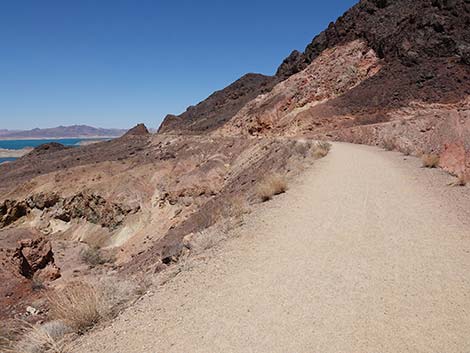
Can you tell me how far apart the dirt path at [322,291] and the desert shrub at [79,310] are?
16.1 inches

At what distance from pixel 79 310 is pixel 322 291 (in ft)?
10.4

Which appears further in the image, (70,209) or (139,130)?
(139,130)

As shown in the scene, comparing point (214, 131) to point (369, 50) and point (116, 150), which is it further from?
point (369, 50)

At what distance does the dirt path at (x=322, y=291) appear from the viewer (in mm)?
3650

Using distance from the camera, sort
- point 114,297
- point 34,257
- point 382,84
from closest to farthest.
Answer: point 114,297 < point 34,257 < point 382,84

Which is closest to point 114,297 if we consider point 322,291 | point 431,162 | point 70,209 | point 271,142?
point 322,291

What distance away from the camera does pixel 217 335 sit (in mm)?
3812

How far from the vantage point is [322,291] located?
14.9 feet

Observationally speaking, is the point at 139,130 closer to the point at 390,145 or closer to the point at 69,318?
the point at 390,145

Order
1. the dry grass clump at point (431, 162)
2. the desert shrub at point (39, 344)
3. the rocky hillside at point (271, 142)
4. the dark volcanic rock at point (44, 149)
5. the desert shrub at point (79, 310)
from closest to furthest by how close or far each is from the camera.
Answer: the desert shrub at point (39, 344), the desert shrub at point (79, 310), the dry grass clump at point (431, 162), the rocky hillside at point (271, 142), the dark volcanic rock at point (44, 149)

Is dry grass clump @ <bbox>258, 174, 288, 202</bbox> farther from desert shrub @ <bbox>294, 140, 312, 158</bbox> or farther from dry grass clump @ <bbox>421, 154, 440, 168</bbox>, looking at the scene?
desert shrub @ <bbox>294, 140, 312, 158</bbox>

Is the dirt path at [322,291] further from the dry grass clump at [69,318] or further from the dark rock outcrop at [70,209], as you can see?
the dark rock outcrop at [70,209]

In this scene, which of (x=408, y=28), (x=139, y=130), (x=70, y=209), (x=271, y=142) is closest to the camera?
(x=271, y=142)

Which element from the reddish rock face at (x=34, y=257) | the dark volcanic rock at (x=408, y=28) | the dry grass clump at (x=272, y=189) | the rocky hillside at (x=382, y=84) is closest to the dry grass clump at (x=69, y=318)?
the dry grass clump at (x=272, y=189)
